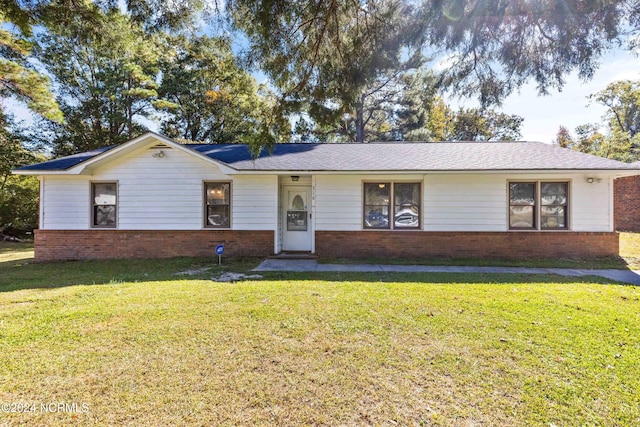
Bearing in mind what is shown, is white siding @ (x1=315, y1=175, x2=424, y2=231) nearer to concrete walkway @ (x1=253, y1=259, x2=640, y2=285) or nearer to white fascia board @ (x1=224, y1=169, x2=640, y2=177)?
white fascia board @ (x1=224, y1=169, x2=640, y2=177)

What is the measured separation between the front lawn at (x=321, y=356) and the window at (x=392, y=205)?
3.75 meters

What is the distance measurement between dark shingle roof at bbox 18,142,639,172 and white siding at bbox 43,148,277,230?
0.58 metres

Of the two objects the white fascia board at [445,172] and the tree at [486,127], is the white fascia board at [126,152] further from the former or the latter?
the tree at [486,127]

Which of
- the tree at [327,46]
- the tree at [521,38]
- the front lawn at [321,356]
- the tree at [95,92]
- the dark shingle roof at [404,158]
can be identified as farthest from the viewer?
the tree at [95,92]

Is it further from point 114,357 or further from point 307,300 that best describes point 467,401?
point 114,357

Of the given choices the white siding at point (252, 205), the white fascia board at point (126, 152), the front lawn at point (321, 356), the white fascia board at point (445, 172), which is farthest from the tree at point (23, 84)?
the front lawn at point (321, 356)

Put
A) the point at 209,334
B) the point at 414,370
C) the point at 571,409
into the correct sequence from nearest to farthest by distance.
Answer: the point at 571,409 < the point at 414,370 < the point at 209,334

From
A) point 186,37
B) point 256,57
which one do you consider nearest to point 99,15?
Answer: point 186,37

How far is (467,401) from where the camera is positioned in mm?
2416

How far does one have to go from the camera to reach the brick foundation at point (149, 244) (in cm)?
902

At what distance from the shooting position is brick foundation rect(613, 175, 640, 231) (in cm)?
1470

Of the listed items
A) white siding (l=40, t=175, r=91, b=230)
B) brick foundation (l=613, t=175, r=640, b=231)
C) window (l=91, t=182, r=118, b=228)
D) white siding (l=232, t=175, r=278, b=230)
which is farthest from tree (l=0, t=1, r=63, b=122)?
brick foundation (l=613, t=175, r=640, b=231)

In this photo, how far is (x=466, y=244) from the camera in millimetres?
8852

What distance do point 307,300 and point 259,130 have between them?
131 inches
